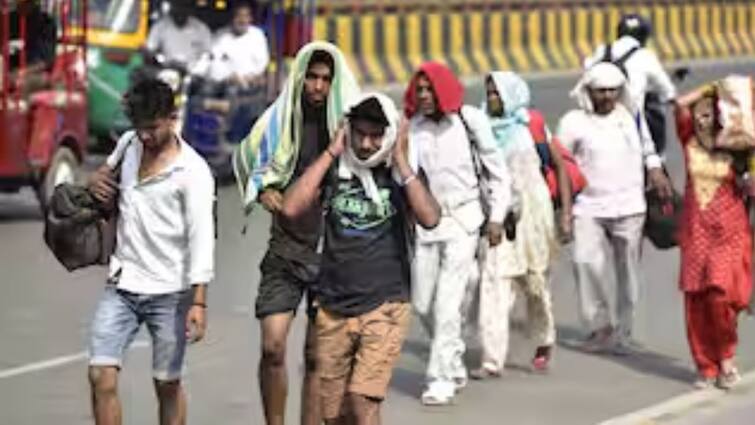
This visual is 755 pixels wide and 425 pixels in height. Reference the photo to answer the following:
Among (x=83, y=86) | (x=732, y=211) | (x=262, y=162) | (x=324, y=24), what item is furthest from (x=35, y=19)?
(x=324, y=24)

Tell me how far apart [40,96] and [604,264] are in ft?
22.0

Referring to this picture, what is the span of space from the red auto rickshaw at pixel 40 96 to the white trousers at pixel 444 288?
7.11 metres

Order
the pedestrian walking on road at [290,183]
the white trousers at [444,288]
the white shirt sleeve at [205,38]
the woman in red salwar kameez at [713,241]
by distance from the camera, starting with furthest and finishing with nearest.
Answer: the white shirt sleeve at [205,38], the woman in red salwar kameez at [713,241], the white trousers at [444,288], the pedestrian walking on road at [290,183]

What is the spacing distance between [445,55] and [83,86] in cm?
1743

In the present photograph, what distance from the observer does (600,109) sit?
1134 cm

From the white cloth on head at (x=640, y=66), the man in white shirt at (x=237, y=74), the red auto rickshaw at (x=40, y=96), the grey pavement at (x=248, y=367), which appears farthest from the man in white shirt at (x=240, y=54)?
the white cloth on head at (x=640, y=66)

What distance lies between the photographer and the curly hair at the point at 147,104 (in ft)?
24.8

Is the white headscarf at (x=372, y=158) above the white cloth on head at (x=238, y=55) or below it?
above

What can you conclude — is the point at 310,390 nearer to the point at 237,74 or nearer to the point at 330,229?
the point at 330,229

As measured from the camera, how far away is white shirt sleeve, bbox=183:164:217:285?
763 cm

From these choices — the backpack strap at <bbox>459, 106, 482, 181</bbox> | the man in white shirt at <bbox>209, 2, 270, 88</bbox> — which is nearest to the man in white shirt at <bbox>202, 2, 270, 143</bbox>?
the man in white shirt at <bbox>209, 2, 270, 88</bbox>

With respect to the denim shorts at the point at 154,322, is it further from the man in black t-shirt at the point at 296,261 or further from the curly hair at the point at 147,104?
the curly hair at the point at 147,104

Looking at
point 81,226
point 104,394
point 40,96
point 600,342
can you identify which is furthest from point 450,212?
point 40,96

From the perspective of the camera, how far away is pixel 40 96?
16922mm
